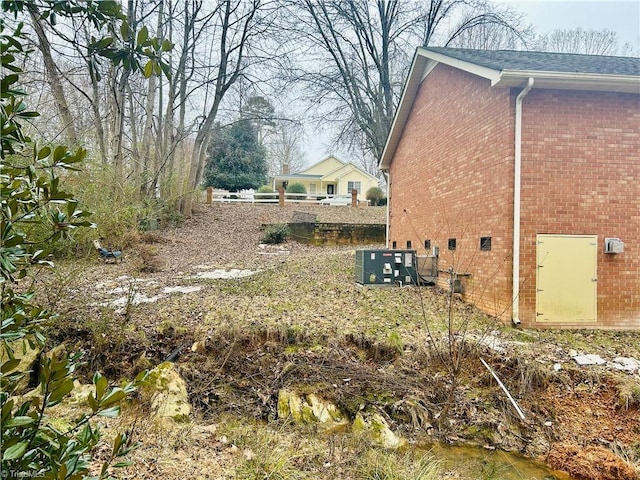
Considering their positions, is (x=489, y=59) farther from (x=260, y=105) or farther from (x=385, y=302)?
(x=260, y=105)

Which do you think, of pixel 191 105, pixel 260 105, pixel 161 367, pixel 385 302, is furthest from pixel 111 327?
pixel 260 105

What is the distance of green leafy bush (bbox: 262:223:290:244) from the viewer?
53.6 ft

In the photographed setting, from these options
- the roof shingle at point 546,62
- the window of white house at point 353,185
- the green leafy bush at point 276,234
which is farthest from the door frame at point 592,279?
the window of white house at point 353,185

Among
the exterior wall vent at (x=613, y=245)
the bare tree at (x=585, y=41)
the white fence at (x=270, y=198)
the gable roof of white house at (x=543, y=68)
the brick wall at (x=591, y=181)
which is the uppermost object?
the bare tree at (x=585, y=41)

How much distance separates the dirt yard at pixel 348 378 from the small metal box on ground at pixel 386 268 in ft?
2.30

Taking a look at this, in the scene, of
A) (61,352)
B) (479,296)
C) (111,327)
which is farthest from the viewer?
(479,296)

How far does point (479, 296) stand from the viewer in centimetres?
784

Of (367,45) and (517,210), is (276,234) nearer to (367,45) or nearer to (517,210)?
(367,45)

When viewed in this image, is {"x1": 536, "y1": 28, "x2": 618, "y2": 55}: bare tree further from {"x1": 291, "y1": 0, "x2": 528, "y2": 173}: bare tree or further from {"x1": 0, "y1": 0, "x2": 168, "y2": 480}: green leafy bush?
{"x1": 0, "y1": 0, "x2": 168, "y2": 480}: green leafy bush

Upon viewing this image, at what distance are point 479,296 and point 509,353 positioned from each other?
2.29 m

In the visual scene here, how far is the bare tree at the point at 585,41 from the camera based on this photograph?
24688 mm

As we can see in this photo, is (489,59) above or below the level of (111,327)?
above

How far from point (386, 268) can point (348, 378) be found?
14.9ft

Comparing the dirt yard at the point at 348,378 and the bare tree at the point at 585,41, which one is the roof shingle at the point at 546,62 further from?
the bare tree at the point at 585,41
